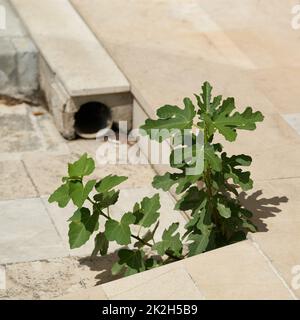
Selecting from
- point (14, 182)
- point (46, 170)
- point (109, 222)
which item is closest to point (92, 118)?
Answer: point (46, 170)

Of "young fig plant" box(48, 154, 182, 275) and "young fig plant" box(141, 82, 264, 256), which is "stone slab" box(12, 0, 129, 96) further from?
"young fig plant" box(141, 82, 264, 256)

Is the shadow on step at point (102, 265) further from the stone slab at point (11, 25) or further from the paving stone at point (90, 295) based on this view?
the stone slab at point (11, 25)

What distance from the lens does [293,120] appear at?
594 cm

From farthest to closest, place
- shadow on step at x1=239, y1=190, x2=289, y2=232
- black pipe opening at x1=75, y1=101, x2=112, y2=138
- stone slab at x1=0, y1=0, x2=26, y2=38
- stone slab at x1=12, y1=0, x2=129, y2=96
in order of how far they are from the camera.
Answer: stone slab at x1=0, y1=0, x2=26, y2=38 → black pipe opening at x1=75, y1=101, x2=112, y2=138 → stone slab at x1=12, y1=0, x2=129, y2=96 → shadow on step at x1=239, y1=190, x2=289, y2=232

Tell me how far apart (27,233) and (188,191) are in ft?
3.48

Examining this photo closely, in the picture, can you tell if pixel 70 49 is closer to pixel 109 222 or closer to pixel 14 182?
pixel 14 182

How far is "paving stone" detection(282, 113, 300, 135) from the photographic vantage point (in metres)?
5.87

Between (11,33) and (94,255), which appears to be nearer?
(94,255)

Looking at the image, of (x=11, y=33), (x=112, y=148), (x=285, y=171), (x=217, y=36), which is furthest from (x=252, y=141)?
(x=11, y=33)

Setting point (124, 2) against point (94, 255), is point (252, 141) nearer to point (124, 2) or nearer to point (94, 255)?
point (94, 255)

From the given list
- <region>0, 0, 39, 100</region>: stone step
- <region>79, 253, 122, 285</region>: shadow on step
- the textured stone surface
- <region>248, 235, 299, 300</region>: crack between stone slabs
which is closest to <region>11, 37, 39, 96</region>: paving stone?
<region>0, 0, 39, 100</region>: stone step

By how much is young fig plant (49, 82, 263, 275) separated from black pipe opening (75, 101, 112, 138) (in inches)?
64.0

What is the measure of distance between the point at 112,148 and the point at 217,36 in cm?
122
